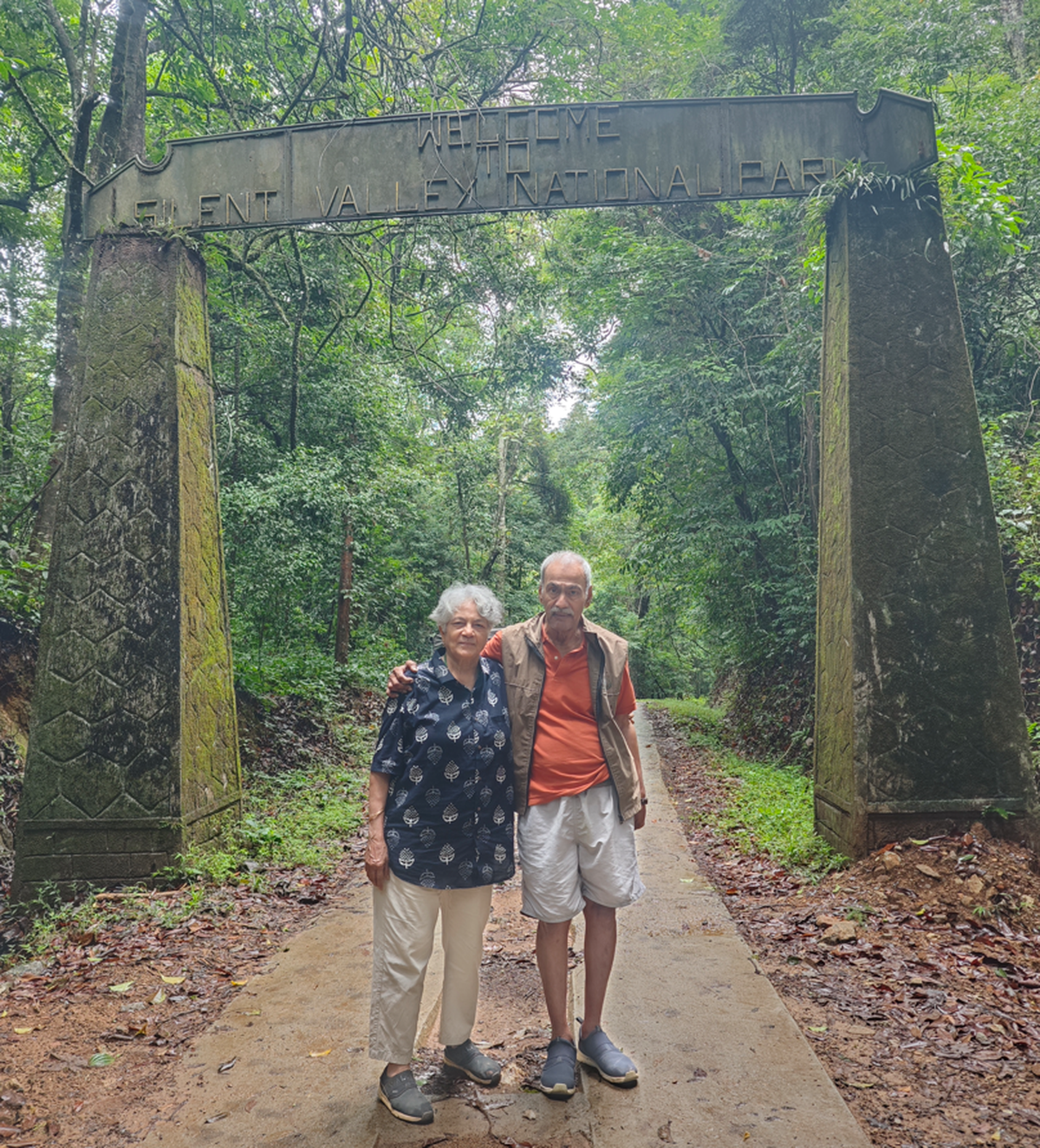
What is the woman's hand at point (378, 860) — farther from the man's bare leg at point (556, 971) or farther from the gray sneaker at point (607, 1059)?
the gray sneaker at point (607, 1059)

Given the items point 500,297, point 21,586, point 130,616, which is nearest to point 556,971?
point 130,616

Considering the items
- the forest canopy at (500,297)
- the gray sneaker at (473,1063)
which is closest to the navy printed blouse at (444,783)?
the gray sneaker at (473,1063)

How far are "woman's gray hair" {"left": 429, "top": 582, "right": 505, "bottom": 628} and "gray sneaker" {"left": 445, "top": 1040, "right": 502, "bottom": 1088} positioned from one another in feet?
5.32

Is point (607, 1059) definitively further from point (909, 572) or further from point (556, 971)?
point (909, 572)

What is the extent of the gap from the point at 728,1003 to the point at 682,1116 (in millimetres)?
1009

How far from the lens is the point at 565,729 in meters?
3.22

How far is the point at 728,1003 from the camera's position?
3.74 metres

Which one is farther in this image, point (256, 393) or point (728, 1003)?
point (256, 393)

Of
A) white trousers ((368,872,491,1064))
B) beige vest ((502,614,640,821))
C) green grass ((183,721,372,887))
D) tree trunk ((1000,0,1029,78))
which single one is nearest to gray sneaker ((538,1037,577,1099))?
white trousers ((368,872,491,1064))

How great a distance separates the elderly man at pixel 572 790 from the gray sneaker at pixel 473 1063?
20cm

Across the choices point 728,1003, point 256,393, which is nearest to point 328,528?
point 256,393

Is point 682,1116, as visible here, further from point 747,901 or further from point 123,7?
point 123,7

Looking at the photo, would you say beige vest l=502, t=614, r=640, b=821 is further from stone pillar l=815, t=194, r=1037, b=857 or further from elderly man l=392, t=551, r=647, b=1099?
stone pillar l=815, t=194, r=1037, b=857

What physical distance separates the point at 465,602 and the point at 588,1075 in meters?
1.86
